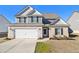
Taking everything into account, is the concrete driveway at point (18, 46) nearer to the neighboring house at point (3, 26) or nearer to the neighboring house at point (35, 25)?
the neighboring house at point (35, 25)

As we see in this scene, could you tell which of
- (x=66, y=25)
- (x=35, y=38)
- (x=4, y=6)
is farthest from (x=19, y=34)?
(x=66, y=25)

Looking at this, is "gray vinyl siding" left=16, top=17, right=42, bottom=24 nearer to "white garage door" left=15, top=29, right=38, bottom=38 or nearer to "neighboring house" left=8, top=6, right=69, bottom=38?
"neighboring house" left=8, top=6, right=69, bottom=38

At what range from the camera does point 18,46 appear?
10914mm

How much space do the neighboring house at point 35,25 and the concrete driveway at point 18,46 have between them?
1.14 ft

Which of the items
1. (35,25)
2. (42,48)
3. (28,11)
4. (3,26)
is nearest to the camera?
(42,48)

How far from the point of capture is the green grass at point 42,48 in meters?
10.4

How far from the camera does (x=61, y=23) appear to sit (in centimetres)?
1095

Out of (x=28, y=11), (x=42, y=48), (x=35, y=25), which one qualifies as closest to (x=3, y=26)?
(x=28, y=11)

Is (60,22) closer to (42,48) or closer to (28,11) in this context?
(42,48)

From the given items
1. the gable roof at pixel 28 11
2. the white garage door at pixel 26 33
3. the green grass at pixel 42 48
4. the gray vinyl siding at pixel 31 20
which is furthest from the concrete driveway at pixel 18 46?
the gable roof at pixel 28 11

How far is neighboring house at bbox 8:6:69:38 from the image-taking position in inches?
432

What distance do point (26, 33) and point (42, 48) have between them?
144cm

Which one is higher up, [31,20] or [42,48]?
[31,20]
